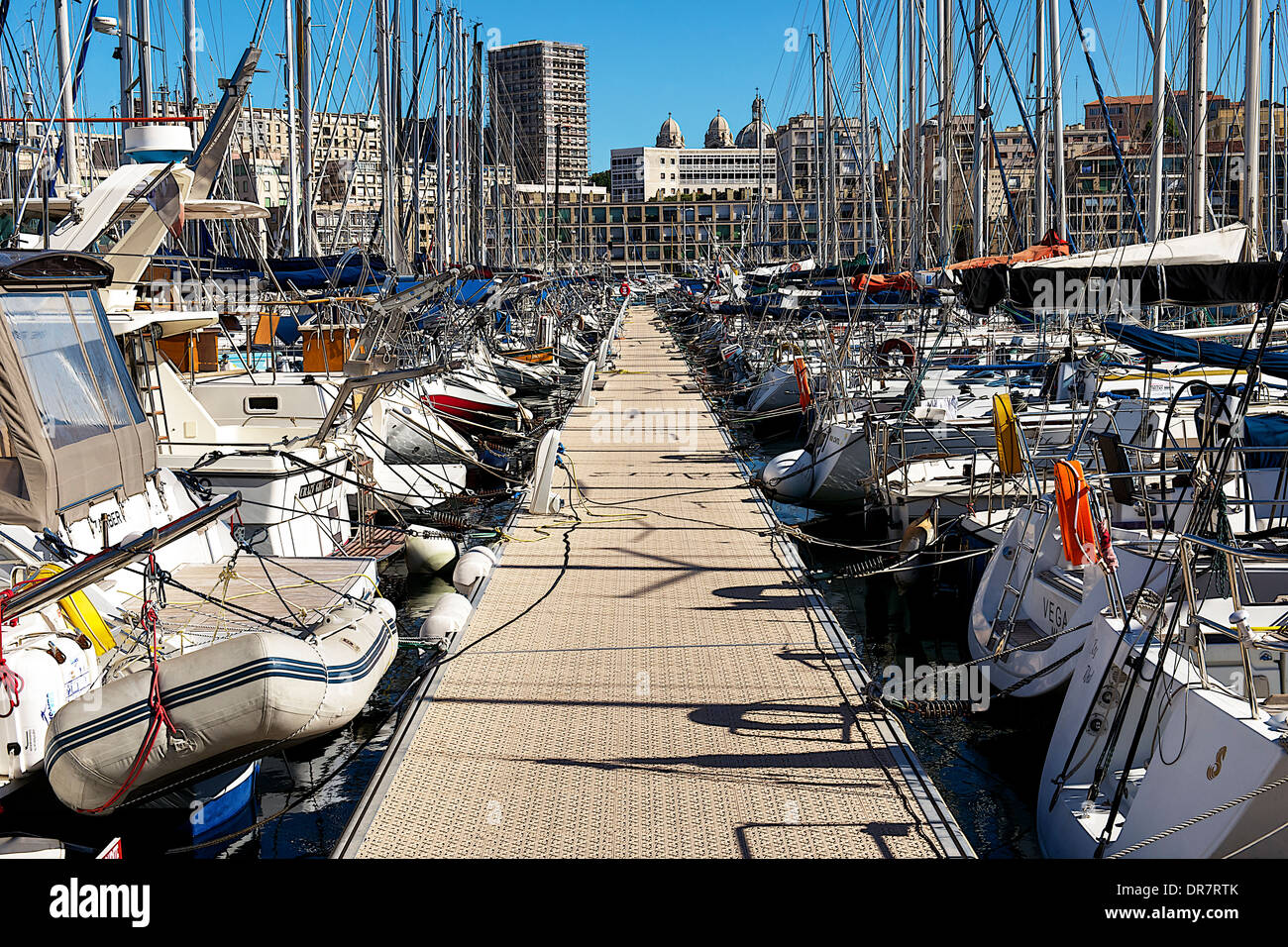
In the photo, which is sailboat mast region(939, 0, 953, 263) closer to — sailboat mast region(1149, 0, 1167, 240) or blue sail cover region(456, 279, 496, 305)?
sailboat mast region(1149, 0, 1167, 240)

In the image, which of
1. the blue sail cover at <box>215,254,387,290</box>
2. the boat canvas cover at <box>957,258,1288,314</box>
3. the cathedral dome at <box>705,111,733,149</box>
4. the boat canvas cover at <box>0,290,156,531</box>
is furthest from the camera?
the cathedral dome at <box>705,111,733,149</box>

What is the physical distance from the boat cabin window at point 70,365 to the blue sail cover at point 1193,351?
782 cm

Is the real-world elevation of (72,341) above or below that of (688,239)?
below

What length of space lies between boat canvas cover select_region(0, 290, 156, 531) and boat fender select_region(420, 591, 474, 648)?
2332 millimetres

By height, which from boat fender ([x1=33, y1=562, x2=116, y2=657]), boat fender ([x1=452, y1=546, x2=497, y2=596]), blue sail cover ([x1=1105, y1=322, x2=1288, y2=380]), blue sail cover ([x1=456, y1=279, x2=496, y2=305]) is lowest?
boat fender ([x1=452, y1=546, x2=497, y2=596])

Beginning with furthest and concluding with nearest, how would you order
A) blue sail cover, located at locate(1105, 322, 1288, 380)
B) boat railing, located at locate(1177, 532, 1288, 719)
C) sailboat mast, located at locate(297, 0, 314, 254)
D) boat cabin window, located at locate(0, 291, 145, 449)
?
sailboat mast, located at locate(297, 0, 314, 254)
blue sail cover, located at locate(1105, 322, 1288, 380)
boat cabin window, located at locate(0, 291, 145, 449)
boat railing, located at locate(1177, 532, 1288, 719)

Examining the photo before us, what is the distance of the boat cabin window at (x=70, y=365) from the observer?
7.84 m

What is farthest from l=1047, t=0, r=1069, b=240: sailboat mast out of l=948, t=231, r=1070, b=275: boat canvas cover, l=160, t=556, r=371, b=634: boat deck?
l=160, t=556, r=371, b=634: boat deck

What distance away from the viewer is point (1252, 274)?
864 centimetres

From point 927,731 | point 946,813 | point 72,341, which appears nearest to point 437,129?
point 72,341

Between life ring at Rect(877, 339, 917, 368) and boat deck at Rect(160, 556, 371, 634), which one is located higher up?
life ring at Rect(877, 339, 917, 368)

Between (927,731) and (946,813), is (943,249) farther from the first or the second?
(946,813)

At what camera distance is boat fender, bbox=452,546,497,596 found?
10867 mm

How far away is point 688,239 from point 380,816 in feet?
414
